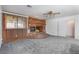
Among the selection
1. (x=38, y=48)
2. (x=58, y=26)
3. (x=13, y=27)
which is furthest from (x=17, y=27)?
(x=58, y=26)

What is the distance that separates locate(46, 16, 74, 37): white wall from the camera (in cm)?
1057

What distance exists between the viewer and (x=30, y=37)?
827 cm

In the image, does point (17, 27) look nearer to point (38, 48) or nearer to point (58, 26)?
point (38, 48)

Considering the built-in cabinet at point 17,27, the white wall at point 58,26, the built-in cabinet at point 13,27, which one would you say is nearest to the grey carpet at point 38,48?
the built-in cabinet at point 13,27

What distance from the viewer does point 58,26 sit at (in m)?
11.0

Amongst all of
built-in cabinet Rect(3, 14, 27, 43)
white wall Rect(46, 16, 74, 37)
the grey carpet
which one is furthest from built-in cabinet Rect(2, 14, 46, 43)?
white wall Rect(46, 16, 74, 37)

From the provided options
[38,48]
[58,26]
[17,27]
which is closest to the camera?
[38,48]

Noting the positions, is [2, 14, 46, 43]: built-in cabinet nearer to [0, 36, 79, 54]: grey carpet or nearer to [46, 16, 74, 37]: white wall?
[0, 36, 79, 54]: grey carpet

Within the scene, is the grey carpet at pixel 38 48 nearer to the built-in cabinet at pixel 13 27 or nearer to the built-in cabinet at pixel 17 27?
the built-in cabinet at pixel 13 27

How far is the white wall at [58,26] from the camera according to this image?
34.7 ft

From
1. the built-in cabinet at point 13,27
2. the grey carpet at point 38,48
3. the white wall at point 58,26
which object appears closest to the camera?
the grey carpet at point 38,48
